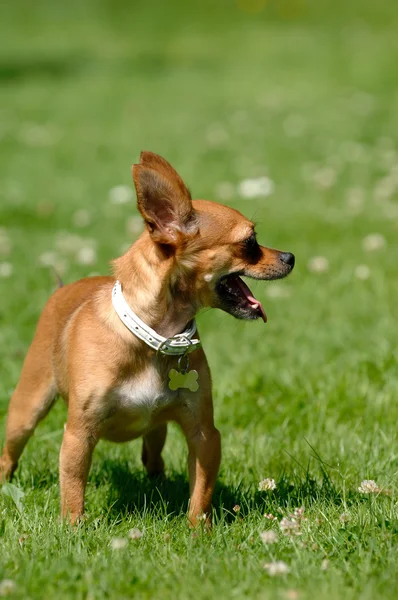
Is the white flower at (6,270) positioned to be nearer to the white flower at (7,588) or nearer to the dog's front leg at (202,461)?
the dog's front leg at (202,461)

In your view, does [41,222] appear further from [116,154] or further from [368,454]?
[368,454]

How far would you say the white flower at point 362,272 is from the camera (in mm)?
6375

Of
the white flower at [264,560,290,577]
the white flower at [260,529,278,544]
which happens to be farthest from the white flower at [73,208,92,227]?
the white flower at [264,560,290,577]

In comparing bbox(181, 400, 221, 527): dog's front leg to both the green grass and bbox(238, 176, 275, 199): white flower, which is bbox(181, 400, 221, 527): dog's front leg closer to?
the green grass

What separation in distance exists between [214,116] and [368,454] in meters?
11.2

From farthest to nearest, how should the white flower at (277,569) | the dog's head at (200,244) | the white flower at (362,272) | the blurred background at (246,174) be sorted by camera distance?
the white flower at (362,272)
the blurred background at (246,174)
the dog's head at (200,244)
the white flower at (277,569)

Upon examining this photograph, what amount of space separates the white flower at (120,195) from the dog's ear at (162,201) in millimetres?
5967

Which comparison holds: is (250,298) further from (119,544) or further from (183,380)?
(119,544)

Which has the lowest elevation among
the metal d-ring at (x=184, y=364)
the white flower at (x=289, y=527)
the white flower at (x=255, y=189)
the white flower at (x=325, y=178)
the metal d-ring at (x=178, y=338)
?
the white flower at (x=255, y=189)

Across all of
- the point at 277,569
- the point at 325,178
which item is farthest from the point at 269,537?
the point at 325,178

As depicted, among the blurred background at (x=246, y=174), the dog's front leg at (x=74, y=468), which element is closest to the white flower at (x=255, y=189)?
the blurred background at (x=246, y=174)

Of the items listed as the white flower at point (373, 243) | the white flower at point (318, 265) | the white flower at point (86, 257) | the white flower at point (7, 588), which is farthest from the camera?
the white flower at point (373, 243)

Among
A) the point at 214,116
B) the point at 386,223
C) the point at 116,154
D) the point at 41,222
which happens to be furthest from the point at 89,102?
the point at 386,223

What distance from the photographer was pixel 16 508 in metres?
3.62
